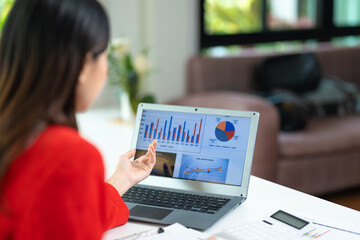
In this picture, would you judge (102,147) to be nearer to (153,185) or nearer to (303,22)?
(153,185)

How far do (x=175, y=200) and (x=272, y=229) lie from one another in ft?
0.87

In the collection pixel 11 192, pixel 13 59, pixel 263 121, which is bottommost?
pixel 263 121

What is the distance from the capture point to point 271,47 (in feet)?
12.6

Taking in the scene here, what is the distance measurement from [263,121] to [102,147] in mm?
1050

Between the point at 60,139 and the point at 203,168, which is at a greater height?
the point at 60,139

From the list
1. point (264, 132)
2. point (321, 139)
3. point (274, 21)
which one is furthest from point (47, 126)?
point (274, 21)

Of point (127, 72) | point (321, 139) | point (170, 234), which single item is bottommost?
point (321, 139)

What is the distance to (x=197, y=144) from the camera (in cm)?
134

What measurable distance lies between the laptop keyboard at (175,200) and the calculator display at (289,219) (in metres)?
0.13

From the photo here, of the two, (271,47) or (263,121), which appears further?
(271,47)

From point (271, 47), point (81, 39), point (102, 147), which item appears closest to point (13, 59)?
point (81, 39)

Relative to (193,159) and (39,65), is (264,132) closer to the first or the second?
(193,159)

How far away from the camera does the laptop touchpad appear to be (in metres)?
1.19

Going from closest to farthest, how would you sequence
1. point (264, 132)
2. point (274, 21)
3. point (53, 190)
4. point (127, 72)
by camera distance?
point (53, 190), point (127, 72), point (264, 132), point (274, 21)
